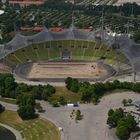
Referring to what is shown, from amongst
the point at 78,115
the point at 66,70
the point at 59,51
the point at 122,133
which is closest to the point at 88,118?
the point at 78,115

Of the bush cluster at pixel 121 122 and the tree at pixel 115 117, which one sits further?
the tree at pixel 115 117

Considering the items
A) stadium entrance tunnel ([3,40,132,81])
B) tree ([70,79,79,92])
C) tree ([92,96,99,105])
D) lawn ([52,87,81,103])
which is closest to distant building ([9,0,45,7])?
stadium entrance tunnel ([3,40,132,81])

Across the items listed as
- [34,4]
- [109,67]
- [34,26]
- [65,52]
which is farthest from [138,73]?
[34,4]

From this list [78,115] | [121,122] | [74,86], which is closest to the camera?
[121,122]

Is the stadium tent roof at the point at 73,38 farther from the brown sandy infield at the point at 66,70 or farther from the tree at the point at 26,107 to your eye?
the tree at the point at 26,107

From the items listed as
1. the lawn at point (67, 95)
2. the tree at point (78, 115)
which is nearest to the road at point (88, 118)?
the tree at point (78, 115)

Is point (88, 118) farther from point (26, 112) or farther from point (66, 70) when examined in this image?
point (66, 70)
